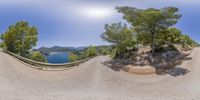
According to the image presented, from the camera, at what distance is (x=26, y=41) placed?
127 feet

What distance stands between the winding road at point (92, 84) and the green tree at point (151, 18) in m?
3.97

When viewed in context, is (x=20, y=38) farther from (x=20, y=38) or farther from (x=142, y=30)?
(x=142, y=30)

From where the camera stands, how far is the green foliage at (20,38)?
1492 inches

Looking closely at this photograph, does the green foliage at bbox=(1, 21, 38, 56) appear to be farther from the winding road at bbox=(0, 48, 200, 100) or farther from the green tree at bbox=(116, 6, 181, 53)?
the green tree at bbox=(116, 6, 181, 53)

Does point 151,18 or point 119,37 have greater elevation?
point 151,18

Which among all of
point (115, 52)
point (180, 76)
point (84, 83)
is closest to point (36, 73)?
point (84, 83)

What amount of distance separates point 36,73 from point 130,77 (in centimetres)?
793

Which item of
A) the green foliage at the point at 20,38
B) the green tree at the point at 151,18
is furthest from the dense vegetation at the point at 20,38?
the green tree at the point at 151,18

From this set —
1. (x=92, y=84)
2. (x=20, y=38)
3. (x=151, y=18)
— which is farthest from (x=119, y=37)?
(x=20, y=38)

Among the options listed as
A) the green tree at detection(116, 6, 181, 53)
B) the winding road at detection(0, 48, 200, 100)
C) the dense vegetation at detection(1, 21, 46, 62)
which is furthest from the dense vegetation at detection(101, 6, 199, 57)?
the dense vegetation at detection(1, 21, 46, 62)

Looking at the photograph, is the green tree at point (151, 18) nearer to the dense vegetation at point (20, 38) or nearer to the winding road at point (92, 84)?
the winding road at point (92, 84)

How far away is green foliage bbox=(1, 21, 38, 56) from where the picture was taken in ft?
124

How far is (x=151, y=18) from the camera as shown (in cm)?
2881

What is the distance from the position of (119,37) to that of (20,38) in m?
13.8
